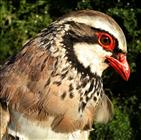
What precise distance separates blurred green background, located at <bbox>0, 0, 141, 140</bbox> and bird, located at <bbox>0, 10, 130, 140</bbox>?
2.08 metres

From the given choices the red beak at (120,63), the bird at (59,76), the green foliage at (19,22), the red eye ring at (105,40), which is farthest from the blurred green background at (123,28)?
the red eye ring at (105,40)

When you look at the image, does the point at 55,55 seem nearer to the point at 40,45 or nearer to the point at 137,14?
the point at 40,45

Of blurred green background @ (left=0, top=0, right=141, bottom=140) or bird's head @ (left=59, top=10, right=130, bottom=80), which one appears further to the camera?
blurred green background @ (left=0, top=0, right=141, bottom=140)

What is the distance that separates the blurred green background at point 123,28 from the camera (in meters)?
6.07

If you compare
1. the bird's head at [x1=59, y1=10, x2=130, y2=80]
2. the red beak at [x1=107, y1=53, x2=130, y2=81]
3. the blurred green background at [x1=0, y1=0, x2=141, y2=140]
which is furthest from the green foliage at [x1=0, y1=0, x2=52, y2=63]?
the bird's head at [x1=59, y1=10, x2=130, y2=80]

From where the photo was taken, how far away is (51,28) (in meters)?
3.70

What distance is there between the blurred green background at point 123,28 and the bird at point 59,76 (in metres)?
2.08

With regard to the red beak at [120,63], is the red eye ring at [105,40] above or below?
above

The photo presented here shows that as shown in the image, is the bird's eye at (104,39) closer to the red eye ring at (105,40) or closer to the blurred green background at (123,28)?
the red eye ring at (105,40)

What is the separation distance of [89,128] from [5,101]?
588 millimetres

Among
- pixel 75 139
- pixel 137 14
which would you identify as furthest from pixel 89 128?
pixel 137 14

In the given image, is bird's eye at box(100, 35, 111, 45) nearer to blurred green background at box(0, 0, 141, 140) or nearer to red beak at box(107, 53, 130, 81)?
red beak at box(107, 53, 130, 81)

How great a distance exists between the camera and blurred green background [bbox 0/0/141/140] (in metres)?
6.07

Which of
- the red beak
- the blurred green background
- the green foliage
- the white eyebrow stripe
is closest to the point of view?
the white eyebrow stripe
